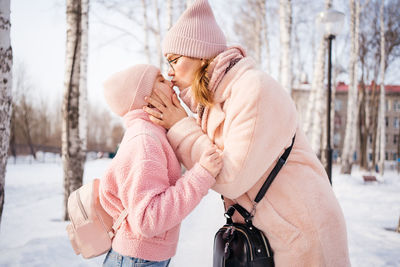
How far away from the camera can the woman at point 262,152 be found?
1.29 meters

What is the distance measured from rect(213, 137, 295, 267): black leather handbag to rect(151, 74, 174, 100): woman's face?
72 cm

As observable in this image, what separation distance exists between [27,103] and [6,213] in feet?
84.0

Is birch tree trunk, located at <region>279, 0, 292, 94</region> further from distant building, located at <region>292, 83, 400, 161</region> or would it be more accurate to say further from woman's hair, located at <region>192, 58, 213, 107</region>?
distant building, located at <region>292, 83, 400, 161</region>

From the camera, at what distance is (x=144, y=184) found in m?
1.27

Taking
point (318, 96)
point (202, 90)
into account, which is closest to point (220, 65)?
point (202, 90)

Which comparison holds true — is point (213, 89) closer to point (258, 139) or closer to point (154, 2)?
point (258, 139)

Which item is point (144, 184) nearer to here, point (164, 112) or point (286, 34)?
point (164, 112)

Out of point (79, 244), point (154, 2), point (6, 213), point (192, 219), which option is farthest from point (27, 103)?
point (79, 244)

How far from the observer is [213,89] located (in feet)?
4.83

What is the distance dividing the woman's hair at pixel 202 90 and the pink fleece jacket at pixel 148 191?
0.27 metres

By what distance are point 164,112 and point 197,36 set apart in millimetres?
453

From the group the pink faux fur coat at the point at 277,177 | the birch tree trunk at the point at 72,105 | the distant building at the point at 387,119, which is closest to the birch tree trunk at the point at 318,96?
the birch tree trunk at the point at 72,105

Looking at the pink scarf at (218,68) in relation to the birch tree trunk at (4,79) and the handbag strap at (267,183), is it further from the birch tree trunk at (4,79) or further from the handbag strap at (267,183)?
the birch tree trunk at (4,79)

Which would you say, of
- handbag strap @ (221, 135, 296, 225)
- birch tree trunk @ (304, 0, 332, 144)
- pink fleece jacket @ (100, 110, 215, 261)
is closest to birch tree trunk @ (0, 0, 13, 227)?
pink fleece jacket @ (100, 110, 215, 261)
